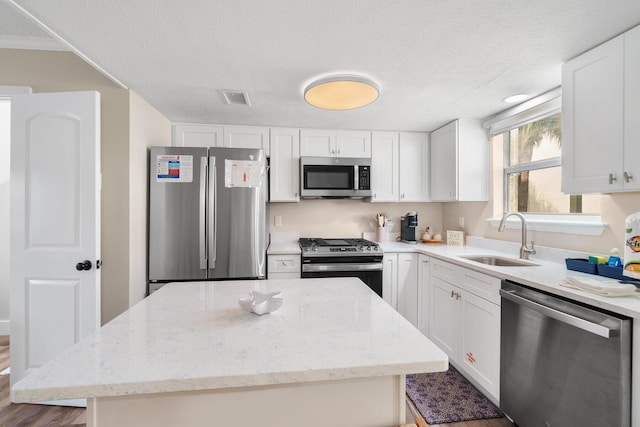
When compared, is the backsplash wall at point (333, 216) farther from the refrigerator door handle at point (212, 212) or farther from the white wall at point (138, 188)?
the white wall at point (138, 188)

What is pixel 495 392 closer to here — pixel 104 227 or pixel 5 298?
pixel 104 227

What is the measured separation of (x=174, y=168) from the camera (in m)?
2.43

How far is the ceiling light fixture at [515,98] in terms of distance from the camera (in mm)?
2239

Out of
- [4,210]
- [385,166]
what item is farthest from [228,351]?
[4,210]

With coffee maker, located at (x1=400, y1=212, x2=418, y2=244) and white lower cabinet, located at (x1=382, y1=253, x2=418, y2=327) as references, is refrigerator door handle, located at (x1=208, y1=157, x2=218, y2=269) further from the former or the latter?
coffee maker, located at (x1=400, y1=212, x2=418, y2=244)

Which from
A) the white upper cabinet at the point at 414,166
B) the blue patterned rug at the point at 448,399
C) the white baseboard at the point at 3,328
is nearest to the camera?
the blue patterned rug at the point at 448,399

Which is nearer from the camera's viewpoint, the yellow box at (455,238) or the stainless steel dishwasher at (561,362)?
the stainless steel dishwasher at (561,362)

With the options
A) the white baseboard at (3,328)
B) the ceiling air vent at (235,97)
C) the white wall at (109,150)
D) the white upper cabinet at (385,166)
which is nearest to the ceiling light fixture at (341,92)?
the ceiling air vent at (235,97)

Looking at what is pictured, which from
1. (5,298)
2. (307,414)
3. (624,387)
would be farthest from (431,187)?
(5,298)

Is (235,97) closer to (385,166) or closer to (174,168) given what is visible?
(174,168)

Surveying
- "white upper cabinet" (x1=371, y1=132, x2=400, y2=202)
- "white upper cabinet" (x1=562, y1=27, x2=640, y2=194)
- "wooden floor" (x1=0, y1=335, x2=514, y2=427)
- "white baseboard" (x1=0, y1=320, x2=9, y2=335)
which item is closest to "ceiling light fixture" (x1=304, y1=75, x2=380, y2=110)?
"white upper cabinet" (x1=562, y1=27, x2=640, y2=194)

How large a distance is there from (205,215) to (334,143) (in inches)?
60.9

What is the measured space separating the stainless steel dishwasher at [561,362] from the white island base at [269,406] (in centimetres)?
105

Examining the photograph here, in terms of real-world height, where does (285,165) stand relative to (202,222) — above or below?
above
